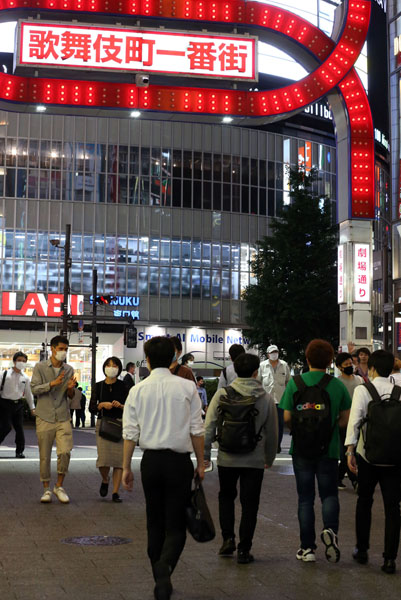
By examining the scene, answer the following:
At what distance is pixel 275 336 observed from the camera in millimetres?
46000

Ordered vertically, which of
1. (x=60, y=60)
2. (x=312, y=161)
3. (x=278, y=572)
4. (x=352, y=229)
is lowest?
(x=278, y=572)

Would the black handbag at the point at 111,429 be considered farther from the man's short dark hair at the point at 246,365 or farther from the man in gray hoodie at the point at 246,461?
the man's short dark hair at the point at 246,365

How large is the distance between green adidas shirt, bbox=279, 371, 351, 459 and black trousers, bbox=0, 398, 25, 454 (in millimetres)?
10445

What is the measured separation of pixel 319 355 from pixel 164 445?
2.09m

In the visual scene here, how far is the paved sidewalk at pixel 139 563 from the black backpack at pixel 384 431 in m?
0.89

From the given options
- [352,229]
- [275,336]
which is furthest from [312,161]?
[352,229]

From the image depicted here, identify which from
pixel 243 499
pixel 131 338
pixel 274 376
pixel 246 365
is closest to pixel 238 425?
pixel 246 365

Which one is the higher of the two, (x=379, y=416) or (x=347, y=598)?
(x=379, y=416)

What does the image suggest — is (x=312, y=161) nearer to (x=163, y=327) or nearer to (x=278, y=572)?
(x=163, y=327)

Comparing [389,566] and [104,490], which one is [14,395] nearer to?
[104,490]

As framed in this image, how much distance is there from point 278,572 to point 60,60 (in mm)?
18010

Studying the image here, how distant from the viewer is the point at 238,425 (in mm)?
7836

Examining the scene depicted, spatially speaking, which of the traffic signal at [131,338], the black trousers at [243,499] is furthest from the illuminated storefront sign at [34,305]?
the black trousers at [243,499]

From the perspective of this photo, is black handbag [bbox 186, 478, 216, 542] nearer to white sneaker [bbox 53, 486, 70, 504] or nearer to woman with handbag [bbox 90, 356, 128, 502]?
white sneaker [bbox 53, 486, 70, 504]
